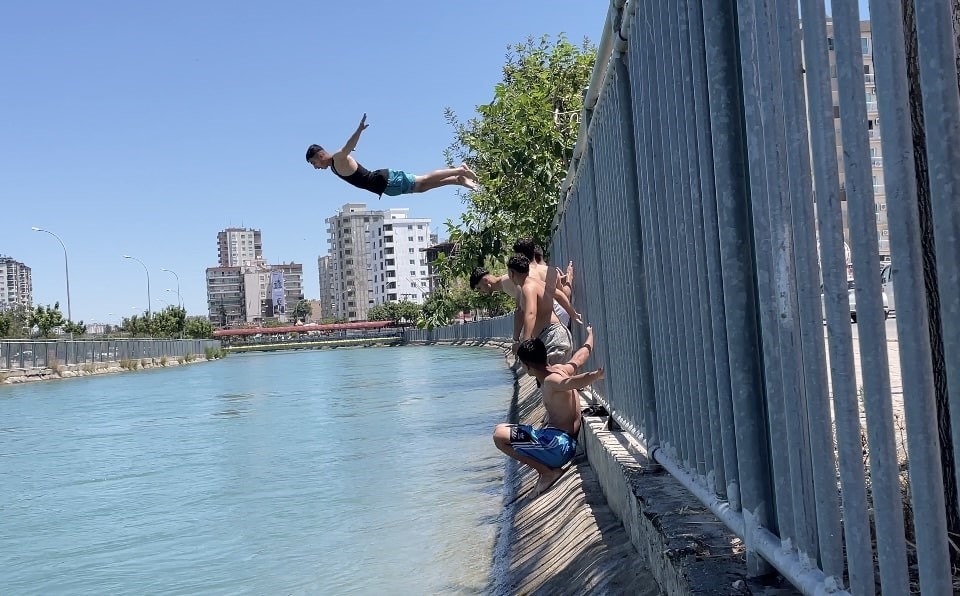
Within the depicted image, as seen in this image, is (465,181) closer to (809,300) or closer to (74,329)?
(809,300)

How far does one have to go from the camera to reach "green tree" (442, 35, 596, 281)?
531 inches

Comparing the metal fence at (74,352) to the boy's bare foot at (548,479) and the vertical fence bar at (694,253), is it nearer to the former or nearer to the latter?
the boy's bare foot at (548,479)

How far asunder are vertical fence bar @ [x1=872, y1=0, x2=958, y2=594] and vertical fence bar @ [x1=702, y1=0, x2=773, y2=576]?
1.02m

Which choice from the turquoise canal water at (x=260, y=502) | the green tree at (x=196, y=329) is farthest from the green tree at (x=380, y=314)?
the turquoise canal water at (x=260, y=502)

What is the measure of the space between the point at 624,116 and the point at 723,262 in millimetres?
1855

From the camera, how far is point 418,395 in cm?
2497

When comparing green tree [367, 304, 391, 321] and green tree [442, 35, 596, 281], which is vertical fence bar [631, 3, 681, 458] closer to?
green tree [442, 35, 596, 281]

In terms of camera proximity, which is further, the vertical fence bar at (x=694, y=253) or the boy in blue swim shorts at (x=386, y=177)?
the boy in blue swim shorts at (x=386, y=177)

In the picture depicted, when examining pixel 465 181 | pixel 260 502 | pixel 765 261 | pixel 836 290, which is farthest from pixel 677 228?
pixel 260 502

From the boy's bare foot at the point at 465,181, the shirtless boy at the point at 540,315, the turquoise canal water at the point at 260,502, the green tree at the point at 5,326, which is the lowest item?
the turquoise canal water at the point at 260,502

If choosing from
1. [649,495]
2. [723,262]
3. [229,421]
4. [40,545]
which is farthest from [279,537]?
[229,421]

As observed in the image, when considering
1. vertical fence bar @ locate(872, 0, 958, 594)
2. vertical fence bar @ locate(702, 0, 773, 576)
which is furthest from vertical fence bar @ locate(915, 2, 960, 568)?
vertical fence bar @ locate(702, 0, 773, 576)

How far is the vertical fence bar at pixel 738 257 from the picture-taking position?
8.85 feet

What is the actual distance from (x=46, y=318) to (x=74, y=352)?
18275 mm
